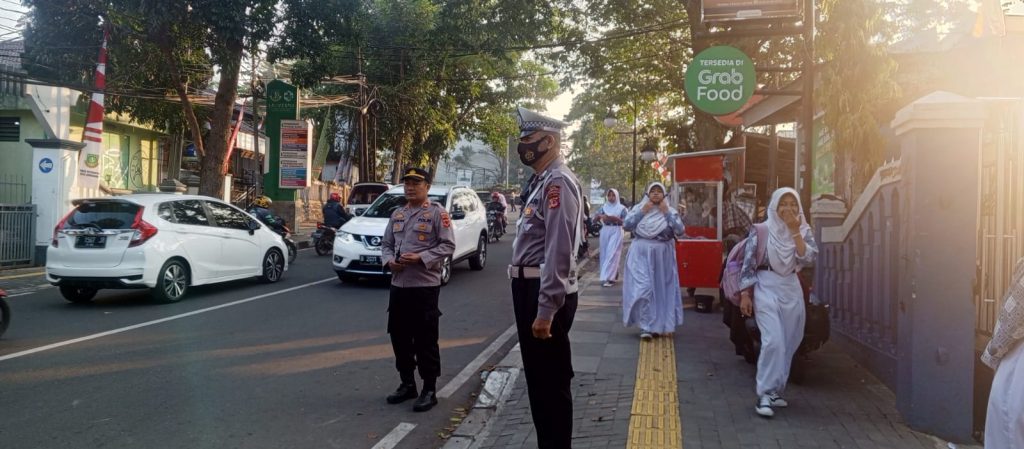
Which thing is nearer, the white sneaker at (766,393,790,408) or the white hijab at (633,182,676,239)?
the white sneaker at (766,393,790,408)

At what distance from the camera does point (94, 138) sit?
15.4 metres

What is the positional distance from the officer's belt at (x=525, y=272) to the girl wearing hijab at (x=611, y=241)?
358 inches

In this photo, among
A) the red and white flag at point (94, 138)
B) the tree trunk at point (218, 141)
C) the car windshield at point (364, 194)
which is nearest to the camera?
the red and white flag at point (94, 138)

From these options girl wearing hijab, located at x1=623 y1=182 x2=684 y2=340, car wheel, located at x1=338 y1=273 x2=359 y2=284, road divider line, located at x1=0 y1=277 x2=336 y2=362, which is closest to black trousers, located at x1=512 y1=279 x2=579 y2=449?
girl wearing hijab, located at x1=623 y1=182 x2=684 y2=340

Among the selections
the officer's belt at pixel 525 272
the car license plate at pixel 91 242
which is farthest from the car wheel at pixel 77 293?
the officer's belt at pixel 525 272

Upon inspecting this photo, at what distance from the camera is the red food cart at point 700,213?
9938 millimetres

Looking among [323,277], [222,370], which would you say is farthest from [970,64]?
[323,277]

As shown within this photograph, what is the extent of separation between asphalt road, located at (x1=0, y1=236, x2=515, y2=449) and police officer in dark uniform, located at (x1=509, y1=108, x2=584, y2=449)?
1.23m

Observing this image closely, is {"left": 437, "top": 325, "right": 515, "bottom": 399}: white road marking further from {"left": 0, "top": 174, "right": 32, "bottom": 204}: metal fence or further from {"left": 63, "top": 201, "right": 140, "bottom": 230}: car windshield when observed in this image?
{"left": 0, "top": 174, "right": 32, "bottom": 204}: metal fence

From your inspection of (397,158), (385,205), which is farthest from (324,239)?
(397,158)

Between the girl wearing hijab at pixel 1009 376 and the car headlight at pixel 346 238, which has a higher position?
the car headlight at pixel 346 238

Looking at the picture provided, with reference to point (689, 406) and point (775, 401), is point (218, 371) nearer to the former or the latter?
point (689, 406)

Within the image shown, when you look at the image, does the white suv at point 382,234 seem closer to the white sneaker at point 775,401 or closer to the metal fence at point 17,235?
the white sneaker at point 775,401

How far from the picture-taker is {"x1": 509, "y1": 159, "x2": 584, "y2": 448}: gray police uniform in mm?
3471
